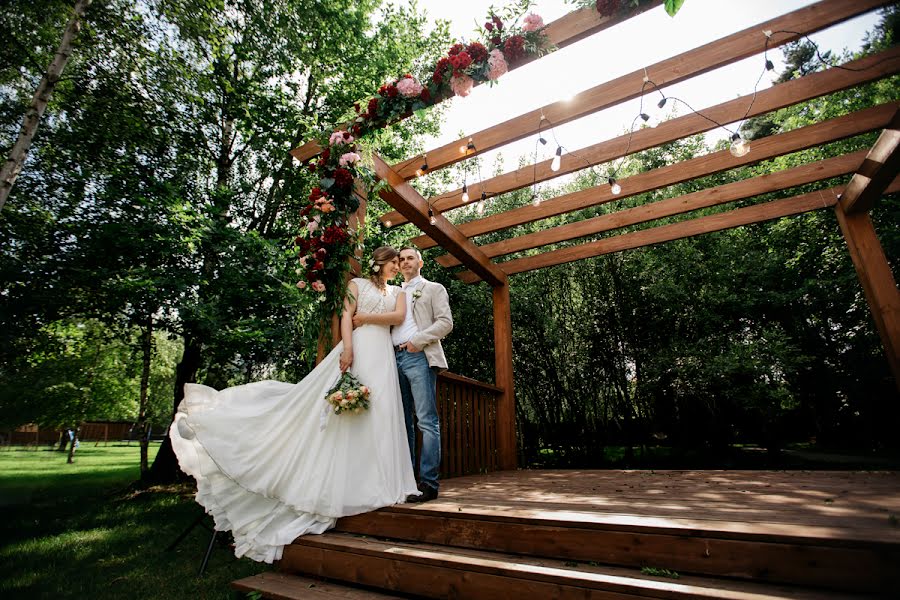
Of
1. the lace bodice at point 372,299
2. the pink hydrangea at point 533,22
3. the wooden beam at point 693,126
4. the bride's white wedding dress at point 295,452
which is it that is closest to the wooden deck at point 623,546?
the bride's white wedding dress at point 295,452

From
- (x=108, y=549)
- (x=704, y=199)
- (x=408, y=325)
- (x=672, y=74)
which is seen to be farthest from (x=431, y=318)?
(x=108, y=549)

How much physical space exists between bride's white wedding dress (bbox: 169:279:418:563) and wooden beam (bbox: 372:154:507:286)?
1.45 meters

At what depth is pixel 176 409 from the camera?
695 centimetres

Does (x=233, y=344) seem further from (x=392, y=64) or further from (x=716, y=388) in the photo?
(x=716, y=388)

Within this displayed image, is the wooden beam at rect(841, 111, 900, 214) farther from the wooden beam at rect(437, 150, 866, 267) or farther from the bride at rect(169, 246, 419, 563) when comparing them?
the bride at rect(169, 246, 419, 563)

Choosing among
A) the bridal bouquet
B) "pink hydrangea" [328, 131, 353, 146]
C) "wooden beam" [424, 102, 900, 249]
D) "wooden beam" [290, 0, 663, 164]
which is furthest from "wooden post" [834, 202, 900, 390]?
"pink hydrangea" [328, 131, 353, 146]

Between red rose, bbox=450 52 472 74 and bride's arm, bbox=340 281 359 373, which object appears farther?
red rose, bbox=450 52 472 74

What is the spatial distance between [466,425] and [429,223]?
2.27m

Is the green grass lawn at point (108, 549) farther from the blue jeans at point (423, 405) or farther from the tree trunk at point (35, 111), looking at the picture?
the tree trunk at point (35, 111)

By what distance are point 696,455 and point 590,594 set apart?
23.4 feet

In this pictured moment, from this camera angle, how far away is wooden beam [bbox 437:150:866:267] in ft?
12.7

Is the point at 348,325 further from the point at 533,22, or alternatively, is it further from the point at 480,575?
the point at 533,22

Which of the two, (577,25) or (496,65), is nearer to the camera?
(577,25)

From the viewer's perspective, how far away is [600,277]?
812 centimetres
